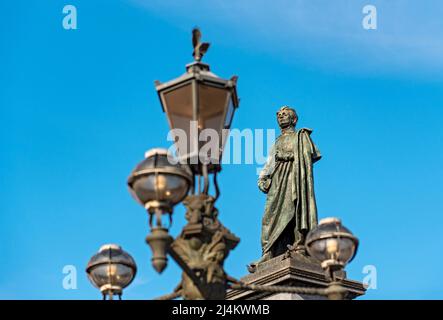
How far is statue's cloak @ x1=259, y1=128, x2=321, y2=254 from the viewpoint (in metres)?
18.1

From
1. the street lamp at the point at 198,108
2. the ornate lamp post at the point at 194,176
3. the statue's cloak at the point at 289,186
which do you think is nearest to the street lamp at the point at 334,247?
the ornate lamp post at the point at 194,176

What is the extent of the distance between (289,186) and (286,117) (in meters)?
1.50

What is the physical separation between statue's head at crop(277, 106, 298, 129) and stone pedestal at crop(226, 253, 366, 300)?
10.7 ft

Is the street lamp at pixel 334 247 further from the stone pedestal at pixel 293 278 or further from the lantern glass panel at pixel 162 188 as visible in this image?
the stone pedestal at pixel 293 278

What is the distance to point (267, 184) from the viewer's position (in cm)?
1880

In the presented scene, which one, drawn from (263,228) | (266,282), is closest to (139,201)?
(266,282)

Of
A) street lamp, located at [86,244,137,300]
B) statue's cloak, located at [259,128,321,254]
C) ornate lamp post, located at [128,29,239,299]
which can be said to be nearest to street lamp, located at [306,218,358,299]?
ornate lamp post, located at [128,29,239,299]

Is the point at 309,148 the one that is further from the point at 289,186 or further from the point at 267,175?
the point at 267,175

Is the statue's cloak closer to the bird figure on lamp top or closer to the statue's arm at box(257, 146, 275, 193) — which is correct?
the statue's arm at box(257, 146, 275, 193)

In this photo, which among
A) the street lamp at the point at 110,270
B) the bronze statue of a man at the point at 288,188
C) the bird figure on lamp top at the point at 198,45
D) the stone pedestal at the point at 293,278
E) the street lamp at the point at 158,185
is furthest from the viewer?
the bronze statue of a man at the point at 288,188

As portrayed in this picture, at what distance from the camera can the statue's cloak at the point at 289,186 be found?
1809cm

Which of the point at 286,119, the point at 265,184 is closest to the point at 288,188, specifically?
the point at 265,184
